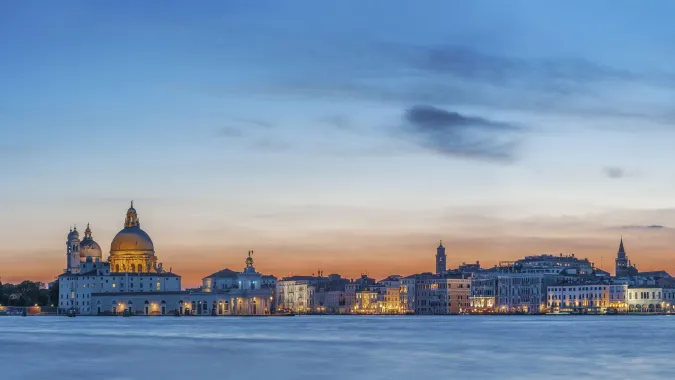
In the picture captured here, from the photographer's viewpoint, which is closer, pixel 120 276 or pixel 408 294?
pixel 120 276

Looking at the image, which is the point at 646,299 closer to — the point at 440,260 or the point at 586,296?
the point at 586,296

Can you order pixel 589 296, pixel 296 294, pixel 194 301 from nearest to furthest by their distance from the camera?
pixel 194 301 < pixel 589 296 < pixel 296 294

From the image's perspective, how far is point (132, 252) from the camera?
413 ft

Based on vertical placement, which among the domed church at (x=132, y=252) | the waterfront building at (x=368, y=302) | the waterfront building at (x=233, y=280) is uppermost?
the domed church at (x=132, y=252)

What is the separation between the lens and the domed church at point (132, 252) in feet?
413

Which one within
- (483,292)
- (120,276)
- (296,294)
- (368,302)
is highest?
(120,276)

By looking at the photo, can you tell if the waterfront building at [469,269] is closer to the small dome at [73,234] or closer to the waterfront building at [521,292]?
the waterfront building at [521,292]

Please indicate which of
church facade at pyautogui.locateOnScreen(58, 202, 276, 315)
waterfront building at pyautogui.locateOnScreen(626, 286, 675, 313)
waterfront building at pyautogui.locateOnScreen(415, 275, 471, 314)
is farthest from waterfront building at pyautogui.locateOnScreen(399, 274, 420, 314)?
waterfront building at pyautogui.locateOnScreen(626, 286, 675, 313)

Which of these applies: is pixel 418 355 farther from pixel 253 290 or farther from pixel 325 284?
pixel 325 284

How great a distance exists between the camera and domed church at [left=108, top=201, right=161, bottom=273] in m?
126

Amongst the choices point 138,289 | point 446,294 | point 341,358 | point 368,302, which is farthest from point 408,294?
point 341,358

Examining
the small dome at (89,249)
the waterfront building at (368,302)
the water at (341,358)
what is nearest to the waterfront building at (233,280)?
the small dome at (89,249)

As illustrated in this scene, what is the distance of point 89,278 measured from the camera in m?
123

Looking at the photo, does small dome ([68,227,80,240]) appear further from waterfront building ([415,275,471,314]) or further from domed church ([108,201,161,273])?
waterfront building ([415,275,471,314])
